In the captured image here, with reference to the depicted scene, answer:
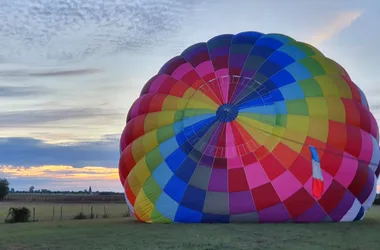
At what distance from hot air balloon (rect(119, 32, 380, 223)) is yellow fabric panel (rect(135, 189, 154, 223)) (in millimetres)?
34

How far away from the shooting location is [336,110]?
53.6 feet

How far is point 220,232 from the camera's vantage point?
13.3 m

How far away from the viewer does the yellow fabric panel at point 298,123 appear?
52.5 ft

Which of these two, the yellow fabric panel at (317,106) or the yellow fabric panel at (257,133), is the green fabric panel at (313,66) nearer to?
the yellow fabric panel at (317,106)

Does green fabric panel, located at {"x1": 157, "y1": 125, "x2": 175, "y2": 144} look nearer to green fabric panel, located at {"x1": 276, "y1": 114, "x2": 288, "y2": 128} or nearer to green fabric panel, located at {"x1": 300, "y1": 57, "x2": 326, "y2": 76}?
green fabric panel, located at {"x1": 276, "y1": 114, "x2": 288, "y2": 128}

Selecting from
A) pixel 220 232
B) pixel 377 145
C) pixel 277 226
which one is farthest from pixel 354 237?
pixel 377 145

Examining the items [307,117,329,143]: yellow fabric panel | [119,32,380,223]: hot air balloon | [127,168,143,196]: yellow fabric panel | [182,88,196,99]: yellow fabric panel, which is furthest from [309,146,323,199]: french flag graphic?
[127,168,143,196]: yellow fabric panel

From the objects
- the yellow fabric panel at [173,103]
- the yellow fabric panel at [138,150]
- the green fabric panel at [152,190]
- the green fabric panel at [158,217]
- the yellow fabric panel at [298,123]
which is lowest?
the green fabric panel at [158,217]

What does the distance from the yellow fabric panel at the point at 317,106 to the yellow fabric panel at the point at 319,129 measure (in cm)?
18

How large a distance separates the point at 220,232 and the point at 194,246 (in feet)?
8.32

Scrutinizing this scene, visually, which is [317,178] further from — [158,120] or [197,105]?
[158,120]

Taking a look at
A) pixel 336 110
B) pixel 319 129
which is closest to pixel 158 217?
pixel 319 129

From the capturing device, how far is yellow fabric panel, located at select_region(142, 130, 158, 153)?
17.1 m

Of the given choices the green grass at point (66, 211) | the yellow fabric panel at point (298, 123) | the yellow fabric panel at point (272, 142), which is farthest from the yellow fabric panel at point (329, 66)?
the green grass at point (66, 211)
